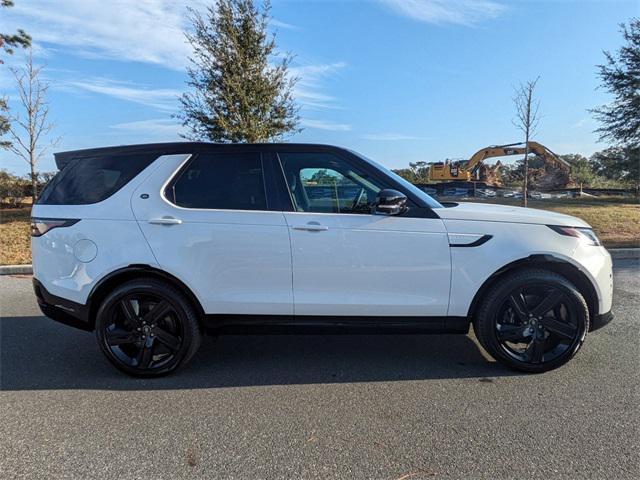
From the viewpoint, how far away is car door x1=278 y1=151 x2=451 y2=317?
3527mm

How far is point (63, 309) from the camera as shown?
379 cm

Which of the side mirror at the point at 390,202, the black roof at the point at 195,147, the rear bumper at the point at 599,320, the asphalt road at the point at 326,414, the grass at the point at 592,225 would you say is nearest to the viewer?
the asphalt road at the point at 326,414

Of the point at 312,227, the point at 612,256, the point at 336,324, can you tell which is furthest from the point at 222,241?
the point at 612,256

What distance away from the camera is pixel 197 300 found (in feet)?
12.0

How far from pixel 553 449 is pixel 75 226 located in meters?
3.69

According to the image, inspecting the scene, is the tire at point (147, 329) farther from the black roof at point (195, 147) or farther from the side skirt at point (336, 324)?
the black roof at point (195, 147)

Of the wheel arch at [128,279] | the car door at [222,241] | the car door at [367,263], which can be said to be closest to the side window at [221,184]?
the car door at [222,241]

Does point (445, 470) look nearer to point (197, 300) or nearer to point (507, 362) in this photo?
point (507, 362)

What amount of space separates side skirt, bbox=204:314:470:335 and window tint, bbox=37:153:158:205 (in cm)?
133

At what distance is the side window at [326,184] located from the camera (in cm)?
366

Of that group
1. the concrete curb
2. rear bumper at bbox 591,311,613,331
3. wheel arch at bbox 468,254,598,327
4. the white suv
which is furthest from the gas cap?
the concrete curb

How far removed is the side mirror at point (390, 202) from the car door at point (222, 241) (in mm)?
748

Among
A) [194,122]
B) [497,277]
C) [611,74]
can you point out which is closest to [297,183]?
[497,277]

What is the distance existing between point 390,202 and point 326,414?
62.1 inches
